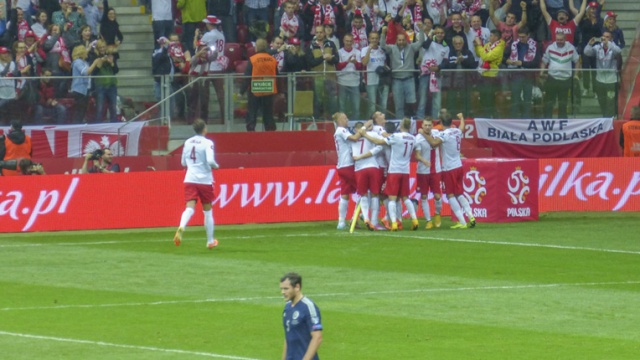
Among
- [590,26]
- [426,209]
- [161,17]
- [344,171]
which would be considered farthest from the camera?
[590,26]

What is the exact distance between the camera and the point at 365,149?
27.4m

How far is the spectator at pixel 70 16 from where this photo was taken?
33.1 meters

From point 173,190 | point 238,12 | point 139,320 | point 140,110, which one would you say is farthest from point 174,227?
point 139,320

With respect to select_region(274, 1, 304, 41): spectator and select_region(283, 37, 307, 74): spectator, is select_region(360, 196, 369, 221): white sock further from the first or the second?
select_region(274, 1, 304, 41): spectator

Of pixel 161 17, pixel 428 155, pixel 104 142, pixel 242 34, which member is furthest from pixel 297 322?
pixel 242 34

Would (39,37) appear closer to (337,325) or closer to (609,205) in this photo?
(609,205)

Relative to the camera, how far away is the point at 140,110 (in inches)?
1214

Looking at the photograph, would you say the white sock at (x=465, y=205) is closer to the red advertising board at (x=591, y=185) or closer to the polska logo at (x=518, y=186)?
the polska logo at (x=518, y=186)

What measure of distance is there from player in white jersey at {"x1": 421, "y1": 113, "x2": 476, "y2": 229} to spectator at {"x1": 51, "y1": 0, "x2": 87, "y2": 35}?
31.8ft

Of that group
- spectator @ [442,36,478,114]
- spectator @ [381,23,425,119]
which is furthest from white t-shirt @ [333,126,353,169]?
spectator @ [442,36,478,114]

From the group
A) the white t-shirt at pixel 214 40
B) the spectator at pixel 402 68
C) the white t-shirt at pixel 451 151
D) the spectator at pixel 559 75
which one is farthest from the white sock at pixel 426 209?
the white t-shirt at pixel 214 40

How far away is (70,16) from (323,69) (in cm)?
607

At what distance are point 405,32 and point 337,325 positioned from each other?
18.6 m

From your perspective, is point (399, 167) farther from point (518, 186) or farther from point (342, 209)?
point (518, 186)
